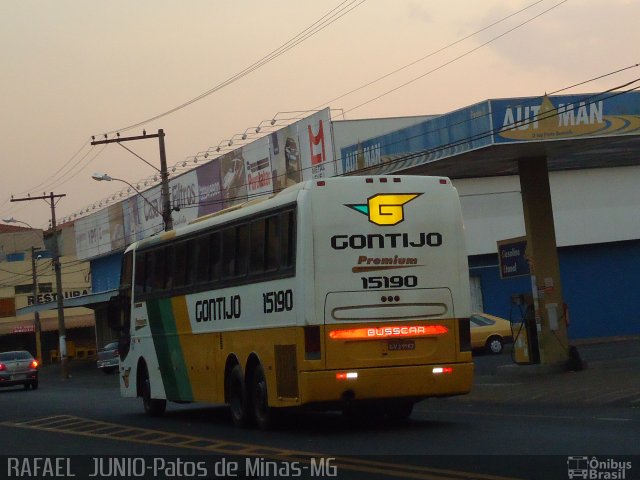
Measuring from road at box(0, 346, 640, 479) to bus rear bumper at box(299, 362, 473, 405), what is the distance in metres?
0.51

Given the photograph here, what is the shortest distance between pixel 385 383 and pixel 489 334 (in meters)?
24.7

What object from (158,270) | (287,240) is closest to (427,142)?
(158,270)

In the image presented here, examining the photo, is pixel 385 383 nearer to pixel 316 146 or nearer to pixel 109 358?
pixel 316 146

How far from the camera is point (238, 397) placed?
62.1 ft

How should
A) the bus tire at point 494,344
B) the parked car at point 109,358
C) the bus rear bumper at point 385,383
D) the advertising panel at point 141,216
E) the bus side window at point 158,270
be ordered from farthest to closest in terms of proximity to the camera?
the advertising panel at point 141,216 < the parked car at point 109,358 < the bus tire at point 494,344 < the bus side window at point 158,270 < the bus rear bumper at point 385,383

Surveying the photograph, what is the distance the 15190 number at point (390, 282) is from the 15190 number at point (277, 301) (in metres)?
1.07

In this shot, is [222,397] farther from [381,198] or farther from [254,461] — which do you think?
[254,461]

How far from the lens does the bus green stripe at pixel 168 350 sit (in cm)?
2161

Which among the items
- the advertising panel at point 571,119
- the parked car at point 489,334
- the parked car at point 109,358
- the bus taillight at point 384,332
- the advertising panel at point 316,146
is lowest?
the bus taillight at point 384,332

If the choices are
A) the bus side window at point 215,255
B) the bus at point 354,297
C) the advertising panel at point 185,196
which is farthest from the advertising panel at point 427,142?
the advertising panel at point 185,196

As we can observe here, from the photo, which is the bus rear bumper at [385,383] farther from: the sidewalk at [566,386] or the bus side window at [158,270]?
the bus side window at [158,270]

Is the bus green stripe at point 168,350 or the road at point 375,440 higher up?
the bus green stripe at point 168,350

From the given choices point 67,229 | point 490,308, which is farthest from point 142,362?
point 67,229

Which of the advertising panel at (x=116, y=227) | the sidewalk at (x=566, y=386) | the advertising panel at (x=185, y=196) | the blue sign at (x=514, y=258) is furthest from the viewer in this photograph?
the advertising panel at (x=116, y=227)
